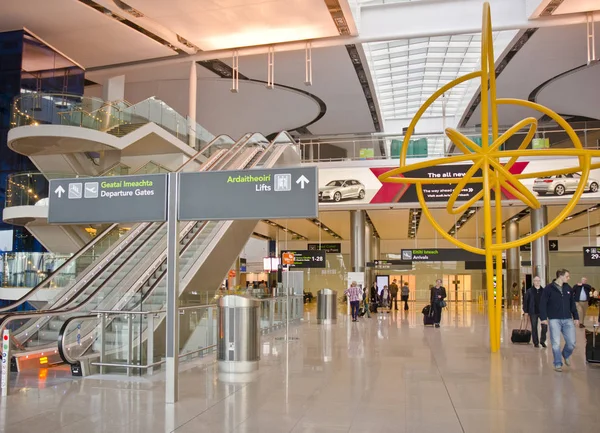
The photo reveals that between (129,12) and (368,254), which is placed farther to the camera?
(368,254)

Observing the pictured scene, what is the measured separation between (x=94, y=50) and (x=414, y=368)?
727 inches

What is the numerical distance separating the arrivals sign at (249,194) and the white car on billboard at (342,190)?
759 inches

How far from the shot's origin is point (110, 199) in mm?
8062

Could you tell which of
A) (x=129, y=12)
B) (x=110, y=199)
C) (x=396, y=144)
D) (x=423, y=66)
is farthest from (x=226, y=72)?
(x=110, y=199)

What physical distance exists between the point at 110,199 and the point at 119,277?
19.1 feet

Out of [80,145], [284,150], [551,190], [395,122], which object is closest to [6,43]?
[80,145]

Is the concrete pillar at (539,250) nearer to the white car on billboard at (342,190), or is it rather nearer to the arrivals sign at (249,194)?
the white car on billboard at (342,190)

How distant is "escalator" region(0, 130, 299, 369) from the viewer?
1045 cm

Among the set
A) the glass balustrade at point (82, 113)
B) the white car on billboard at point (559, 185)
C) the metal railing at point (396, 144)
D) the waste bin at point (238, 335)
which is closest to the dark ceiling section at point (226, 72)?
the metal railing at point (396, 144)

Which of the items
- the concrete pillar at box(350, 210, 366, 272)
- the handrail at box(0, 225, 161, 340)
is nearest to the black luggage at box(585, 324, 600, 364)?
the handrail at box(0, 225, 161, 340)

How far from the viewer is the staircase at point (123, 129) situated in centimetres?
1970

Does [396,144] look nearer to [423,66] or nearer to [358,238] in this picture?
[358,238]

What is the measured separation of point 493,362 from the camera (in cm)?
1123

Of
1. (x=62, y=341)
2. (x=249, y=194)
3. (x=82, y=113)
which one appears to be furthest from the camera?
(x=82, y=113)
